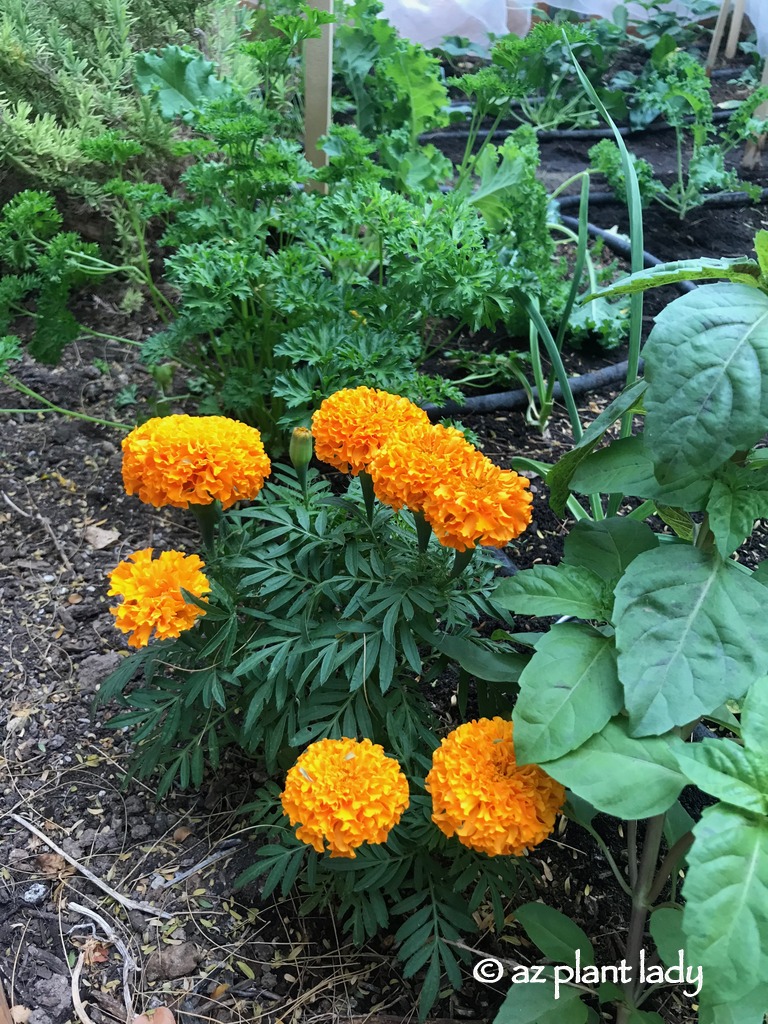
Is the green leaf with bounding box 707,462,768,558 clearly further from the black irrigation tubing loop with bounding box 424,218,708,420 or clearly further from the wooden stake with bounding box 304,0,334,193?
the wooden stake with bounding box 304,0,334,193

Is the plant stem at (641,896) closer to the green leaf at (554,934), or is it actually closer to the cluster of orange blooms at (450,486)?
the green leaf at (554,934)

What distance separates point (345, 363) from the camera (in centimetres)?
157

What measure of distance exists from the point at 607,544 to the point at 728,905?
485 mm

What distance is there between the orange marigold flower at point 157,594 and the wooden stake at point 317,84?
4.62ft

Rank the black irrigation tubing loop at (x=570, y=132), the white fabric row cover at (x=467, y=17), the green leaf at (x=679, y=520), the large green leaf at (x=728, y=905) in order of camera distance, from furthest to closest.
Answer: the white fabric row cover at (x=467, y=17)
the black irrigation tubing loop at (x=570, y=132)
the green leaf at (x=679, y=520)
the large green leaf at (x=728, y=905)

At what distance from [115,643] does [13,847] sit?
1.45ft

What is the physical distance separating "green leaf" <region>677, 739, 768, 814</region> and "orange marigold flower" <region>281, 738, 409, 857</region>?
1.09ft

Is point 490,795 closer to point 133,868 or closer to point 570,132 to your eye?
point 133,868

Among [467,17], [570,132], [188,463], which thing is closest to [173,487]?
[188,463]

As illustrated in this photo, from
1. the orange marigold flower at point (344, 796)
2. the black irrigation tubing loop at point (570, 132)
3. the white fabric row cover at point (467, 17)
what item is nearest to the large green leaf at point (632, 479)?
A: the orange marigold flower at point (344, 796)

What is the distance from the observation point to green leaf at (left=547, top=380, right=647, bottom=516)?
102 centimetres

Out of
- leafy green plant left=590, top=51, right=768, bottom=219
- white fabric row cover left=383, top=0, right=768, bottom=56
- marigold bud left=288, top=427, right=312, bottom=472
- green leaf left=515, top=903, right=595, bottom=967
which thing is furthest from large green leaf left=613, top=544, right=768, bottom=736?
white fabric row cover left=383, top=0, right=768, bottom=56

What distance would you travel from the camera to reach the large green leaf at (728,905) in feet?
2.32

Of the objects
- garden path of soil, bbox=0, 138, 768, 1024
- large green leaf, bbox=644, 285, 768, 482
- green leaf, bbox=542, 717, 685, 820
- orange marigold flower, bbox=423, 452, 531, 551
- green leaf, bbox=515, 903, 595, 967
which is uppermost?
large green leaf, bbox=644, 285, 768, 482
